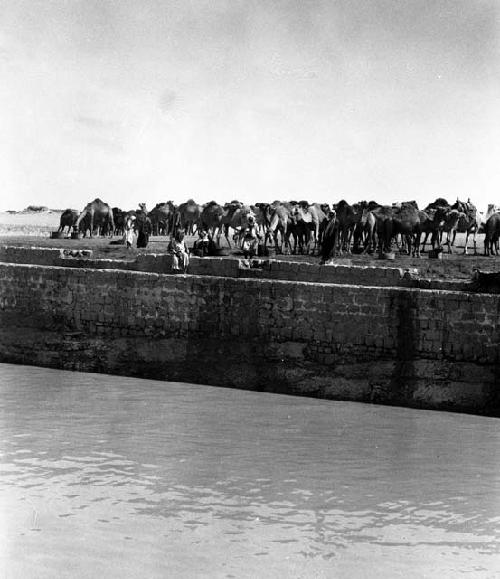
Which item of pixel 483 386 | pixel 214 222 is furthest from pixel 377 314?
pixel 214 222

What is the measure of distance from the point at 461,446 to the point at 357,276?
A: 15.7 feet

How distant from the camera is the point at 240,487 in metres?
9.21

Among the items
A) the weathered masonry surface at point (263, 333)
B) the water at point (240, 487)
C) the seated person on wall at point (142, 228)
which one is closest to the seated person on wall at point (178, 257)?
the weathered masonry surface at point (263, 333)

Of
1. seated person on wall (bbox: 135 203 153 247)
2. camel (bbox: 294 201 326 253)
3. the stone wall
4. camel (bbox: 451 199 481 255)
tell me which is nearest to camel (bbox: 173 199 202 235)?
seated person on wall (bbox: 135 203 153 247)

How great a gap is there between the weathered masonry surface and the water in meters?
0.38

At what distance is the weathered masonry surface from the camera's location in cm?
1254

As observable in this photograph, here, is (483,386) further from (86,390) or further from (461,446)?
(86,390)

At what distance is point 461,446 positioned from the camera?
1098 centimetres

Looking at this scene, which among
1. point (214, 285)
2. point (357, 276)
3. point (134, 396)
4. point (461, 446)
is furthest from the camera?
point (357, 276)

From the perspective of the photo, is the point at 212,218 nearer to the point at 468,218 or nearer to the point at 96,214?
the point at 468,218

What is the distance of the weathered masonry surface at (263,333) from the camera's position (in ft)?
41.1

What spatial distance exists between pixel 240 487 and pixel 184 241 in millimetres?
12410

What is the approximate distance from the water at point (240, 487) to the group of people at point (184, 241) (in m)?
3.43

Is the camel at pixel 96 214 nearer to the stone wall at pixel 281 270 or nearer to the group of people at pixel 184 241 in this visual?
the group of people at pixel 184 241
